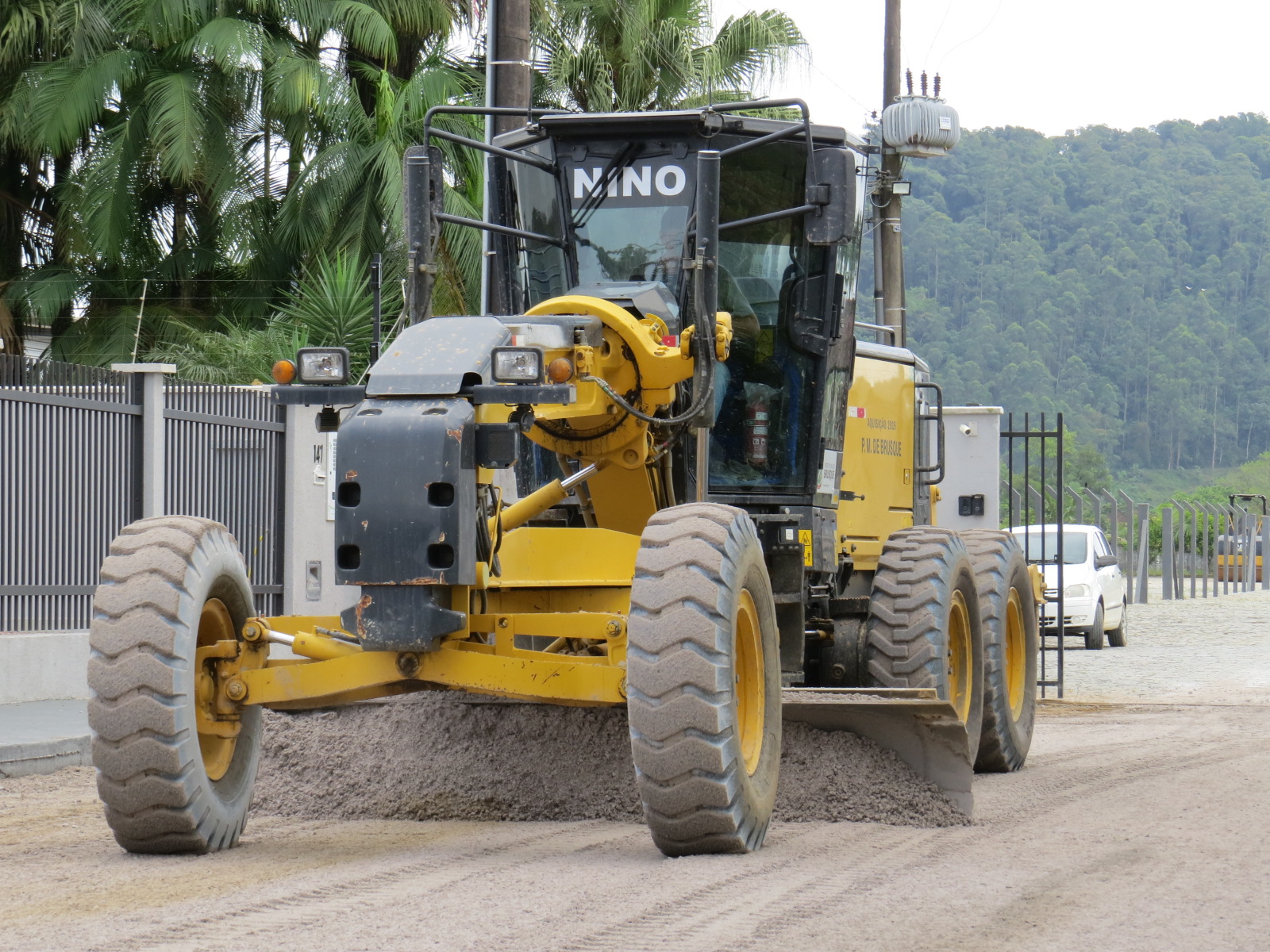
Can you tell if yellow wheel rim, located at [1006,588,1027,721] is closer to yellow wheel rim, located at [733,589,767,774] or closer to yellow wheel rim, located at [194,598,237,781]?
yellow wheel rim, located at [733,589,767,774]

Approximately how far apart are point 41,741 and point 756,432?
179 inches

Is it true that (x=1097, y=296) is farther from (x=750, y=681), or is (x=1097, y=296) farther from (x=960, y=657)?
(x=750, y=681)

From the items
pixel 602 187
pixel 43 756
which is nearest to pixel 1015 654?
pixel 602 187

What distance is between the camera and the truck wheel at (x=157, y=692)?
620cm

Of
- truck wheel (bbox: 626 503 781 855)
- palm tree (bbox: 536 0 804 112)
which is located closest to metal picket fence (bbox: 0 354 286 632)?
truck wheel (bbox: 626 503 781 855)

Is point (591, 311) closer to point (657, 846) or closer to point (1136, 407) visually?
point (657, 846)

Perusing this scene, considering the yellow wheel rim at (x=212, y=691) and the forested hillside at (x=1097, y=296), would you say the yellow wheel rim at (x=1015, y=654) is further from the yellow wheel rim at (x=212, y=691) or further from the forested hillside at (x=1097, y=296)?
the forested hillside at (x=1097, y=296)

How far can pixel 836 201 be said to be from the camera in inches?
304

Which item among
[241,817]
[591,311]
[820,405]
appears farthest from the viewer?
[820,405]

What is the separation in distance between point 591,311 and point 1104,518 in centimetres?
2608

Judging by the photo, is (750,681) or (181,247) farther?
(181,247)

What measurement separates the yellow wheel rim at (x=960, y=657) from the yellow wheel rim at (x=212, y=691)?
436 cm

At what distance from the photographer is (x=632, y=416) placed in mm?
7461

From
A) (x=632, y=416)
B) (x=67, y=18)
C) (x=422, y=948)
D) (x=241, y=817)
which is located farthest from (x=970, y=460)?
(x=67, y=18)
